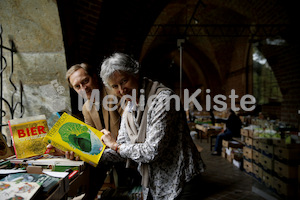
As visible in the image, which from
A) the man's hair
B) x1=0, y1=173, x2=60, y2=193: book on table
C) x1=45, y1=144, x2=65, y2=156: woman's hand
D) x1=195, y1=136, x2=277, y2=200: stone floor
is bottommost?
x1=195, y1=136, x2=277, y2=200: stone floor

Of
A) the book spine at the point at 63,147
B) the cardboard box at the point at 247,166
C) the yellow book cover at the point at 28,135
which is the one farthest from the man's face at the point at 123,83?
the cardboard box at the point at 247,166

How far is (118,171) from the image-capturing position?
2025 mm

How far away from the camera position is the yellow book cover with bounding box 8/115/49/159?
1352 millimetres

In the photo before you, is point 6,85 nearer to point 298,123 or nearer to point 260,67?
point 298,123

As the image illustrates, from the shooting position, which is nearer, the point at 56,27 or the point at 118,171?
the point at 118,171

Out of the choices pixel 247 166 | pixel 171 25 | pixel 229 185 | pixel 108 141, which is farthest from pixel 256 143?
pixel 171 25

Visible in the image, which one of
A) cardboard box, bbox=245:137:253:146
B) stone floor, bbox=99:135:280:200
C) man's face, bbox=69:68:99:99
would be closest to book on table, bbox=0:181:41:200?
man's face, bbox=69:68:99:99

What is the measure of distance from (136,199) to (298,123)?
17.7 ft

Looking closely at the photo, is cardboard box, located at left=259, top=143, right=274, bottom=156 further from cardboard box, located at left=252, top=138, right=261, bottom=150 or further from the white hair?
the white hair

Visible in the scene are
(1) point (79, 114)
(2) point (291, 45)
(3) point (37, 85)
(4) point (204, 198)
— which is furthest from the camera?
(2) point (291, 45)

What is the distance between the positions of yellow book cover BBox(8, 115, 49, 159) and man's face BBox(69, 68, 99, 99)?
483 millimetres

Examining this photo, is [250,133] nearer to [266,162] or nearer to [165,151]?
[266,162]

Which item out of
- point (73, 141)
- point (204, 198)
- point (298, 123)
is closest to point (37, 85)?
point (73, 141)

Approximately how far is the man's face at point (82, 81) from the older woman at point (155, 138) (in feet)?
1.74
